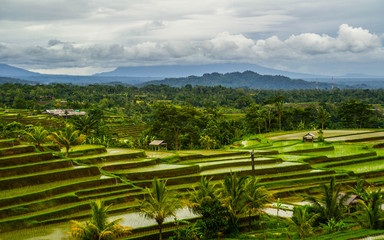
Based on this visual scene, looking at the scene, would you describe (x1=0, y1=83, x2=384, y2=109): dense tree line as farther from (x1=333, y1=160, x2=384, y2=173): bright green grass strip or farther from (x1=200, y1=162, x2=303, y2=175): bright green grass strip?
(x1=200, y1=162, x2=303, y2=175): bright green grass strip

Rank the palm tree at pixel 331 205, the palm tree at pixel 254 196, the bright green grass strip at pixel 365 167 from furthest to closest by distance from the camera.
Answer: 1. the bright green grass strip at pixel 365 167
2. the palm tree at pixel 254 196
3. the palm tree at pixel 331 205

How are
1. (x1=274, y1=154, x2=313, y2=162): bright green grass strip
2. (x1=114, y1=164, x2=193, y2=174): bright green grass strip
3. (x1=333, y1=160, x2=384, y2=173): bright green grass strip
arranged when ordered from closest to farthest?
(x1=114, y1=164, x2=193, y2=174): bright green grass strip
(x1=333, y1=160, x2=384, y2=173): bright green grass strip
(x1=274, y1=154, x2=313, y2=162): bright green grass strip

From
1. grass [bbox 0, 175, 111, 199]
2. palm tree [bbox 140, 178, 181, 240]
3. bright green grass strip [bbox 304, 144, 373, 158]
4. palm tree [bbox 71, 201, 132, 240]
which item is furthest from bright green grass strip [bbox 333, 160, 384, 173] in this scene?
palm tree [bbox 71, 201, 132, 240]

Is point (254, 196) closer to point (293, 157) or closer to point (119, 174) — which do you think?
point (119, 174)

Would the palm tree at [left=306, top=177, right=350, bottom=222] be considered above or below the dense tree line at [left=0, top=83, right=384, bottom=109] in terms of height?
below

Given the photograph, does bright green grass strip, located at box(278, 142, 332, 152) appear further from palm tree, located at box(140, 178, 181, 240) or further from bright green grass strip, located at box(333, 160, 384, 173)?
palm tree, located at box(140, 178, 181, 240)

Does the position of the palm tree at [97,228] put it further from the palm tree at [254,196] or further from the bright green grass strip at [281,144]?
the bright green grass strip at [281,144]

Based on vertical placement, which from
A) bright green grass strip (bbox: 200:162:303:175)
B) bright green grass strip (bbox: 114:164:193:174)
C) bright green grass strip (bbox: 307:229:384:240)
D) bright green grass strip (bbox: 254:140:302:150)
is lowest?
bright green grass strip (bbox: 254:140:302:150)

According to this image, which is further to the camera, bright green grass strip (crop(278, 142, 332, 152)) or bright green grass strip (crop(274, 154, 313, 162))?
bright green grass strip (crop(278, 142, 332, 152))

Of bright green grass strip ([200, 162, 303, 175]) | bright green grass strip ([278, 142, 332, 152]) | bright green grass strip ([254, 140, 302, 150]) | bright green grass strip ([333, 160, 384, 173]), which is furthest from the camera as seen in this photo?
bright green grass strip ([254, 140, 302, 150])

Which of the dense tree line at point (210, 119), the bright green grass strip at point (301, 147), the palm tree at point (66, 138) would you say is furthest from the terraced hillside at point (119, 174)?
the dense tree line at point (210, 119)
